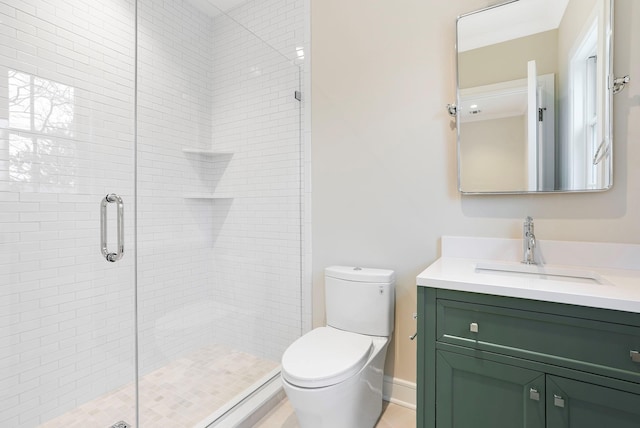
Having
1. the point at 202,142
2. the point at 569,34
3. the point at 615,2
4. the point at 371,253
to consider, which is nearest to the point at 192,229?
the point at 202,142

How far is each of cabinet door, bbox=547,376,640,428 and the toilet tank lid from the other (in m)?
0.82

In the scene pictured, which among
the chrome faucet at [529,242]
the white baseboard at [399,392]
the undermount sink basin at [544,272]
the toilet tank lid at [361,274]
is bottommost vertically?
the white baseboard at [399,392]

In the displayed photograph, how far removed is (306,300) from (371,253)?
598mm

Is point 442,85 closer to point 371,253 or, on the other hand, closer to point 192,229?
point 371,253

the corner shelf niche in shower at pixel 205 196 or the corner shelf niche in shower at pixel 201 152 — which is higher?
the corner shelf niche in shower at pixel 201 152

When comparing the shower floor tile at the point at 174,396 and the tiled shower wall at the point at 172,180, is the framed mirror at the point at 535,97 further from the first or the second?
the shower floor tile at the point at 174,396

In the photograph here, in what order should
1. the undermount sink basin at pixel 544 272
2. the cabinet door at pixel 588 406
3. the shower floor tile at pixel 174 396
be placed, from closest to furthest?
the cabinet door at pixel 588 406
the undermount sink basin at pixel 544 272
the shower floor tile at pixel 174 396

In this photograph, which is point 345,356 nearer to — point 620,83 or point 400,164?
point 400,164

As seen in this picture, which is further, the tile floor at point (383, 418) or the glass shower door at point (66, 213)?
the tile floor at point (383, 418)

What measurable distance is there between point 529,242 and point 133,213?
186 centimetres

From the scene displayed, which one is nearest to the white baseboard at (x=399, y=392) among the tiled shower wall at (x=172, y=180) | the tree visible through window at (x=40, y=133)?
the tiled shower wall at (x=172, y=180)

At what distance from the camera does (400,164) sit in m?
1.77

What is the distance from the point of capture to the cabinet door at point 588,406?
34.7 inches

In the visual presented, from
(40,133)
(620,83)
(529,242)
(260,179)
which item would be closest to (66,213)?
(40,133)
